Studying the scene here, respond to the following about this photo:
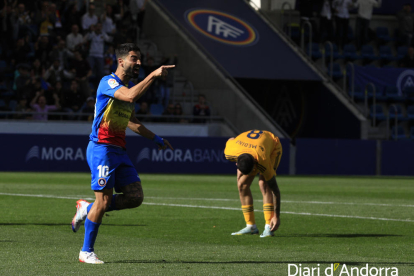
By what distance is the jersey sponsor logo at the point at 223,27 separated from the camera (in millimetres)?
35250

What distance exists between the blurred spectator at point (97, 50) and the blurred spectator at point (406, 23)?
626 inches

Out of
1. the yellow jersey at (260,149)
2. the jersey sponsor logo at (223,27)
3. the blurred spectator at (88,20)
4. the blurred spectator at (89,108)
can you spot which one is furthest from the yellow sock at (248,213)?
the jersey sponsor logo at (223,27)

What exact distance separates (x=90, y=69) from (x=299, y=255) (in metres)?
21.6

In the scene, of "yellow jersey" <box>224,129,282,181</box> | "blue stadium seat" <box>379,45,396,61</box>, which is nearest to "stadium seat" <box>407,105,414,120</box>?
"blue stadium seat" <box>379,45,396,61</box>

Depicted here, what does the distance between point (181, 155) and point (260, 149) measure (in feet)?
63.7

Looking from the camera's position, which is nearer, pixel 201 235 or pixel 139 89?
pixel 139 89

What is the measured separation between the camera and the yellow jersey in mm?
9852

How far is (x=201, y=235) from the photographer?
33.8 feet

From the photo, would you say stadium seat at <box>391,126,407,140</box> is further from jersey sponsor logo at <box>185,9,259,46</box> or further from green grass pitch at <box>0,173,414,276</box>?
green grass pitch at <box>0,173,414,276</box>

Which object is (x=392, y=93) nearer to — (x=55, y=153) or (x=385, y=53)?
(x=385, y=53)

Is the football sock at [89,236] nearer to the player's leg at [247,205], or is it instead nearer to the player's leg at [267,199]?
the player's leg at [247,205]

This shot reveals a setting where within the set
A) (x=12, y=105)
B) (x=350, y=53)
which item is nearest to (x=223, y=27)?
(x=350, y=53)

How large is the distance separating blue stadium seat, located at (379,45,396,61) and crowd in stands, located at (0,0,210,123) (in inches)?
448

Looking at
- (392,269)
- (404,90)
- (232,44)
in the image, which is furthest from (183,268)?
(404,90)
